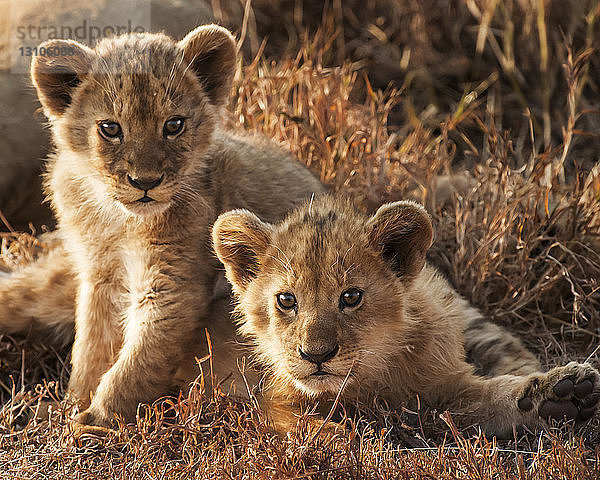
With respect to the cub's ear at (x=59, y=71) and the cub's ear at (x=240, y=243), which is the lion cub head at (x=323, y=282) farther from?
the cub's ear at (x=59, y=71)

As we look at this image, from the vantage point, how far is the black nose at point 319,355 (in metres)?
3.66

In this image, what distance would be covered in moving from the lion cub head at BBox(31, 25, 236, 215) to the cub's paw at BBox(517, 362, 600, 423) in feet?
6.46

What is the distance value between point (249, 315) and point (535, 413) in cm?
140

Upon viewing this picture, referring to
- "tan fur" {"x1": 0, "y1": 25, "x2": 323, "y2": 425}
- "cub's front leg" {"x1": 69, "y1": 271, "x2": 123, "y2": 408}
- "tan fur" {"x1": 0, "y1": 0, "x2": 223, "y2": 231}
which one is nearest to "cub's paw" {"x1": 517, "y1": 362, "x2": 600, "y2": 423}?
"tan fur" {"x1": 0, "y1": 25, "x2": 323, "y2": 425}

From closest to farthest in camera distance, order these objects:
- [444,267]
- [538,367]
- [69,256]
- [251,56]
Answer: [538,367] → [69,256] → [444,267] → [251,56]

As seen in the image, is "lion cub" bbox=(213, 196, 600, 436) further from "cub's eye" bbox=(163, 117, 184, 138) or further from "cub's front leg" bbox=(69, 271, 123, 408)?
"cub's front leg" bbox=(69, 271, 123, 408)

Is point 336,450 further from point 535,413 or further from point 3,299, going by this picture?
point 3,299

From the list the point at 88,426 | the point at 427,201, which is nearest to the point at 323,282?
the point at 88,426

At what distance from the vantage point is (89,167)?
14.2 feet

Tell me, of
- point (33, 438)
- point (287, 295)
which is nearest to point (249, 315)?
point (287, 295)

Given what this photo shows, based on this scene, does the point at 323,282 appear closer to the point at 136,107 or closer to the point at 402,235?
the point at 402,235

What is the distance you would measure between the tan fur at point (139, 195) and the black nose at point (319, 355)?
885 mm

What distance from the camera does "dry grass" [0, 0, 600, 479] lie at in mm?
3682

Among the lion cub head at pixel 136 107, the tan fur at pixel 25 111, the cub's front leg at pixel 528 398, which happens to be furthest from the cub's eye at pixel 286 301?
the tan fur at pixel 25 111
